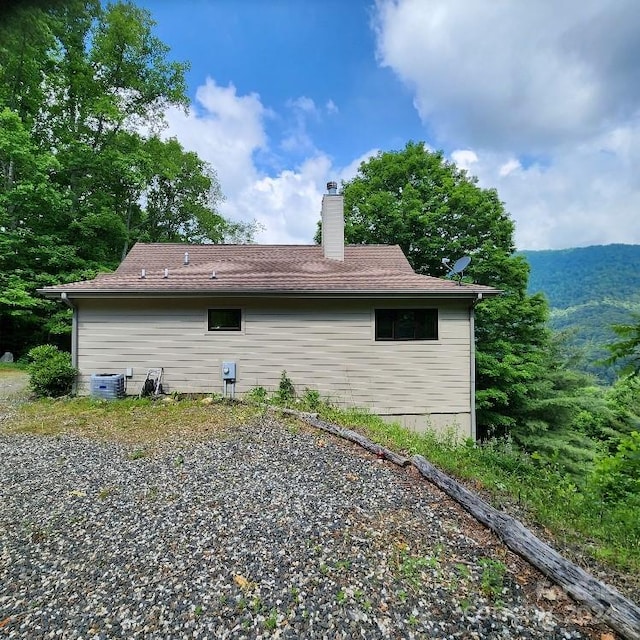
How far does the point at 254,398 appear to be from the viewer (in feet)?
23.7

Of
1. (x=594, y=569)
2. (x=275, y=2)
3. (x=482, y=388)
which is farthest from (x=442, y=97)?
(x=594, y=569)

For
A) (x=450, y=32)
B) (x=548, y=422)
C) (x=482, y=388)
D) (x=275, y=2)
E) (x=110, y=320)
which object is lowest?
(x=548, y=422)

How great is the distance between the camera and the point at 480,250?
44.0 ft

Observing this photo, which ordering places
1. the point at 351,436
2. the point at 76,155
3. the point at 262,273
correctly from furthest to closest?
the point at 76,155, the point at 262,273, the point at 351,436

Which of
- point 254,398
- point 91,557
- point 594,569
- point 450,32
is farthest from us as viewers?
point 254,398

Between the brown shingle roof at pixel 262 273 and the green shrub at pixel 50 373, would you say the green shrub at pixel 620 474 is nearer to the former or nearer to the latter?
the brown shingle roof at pixel 262 273

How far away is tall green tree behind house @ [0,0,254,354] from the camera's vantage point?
12578 millimetres

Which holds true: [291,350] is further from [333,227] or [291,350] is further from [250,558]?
[250,558]

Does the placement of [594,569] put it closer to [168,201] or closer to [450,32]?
[450,32]

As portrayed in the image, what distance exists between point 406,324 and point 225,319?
3990 mm

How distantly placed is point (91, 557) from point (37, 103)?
18328 mm

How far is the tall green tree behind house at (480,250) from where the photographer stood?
10.8 metres

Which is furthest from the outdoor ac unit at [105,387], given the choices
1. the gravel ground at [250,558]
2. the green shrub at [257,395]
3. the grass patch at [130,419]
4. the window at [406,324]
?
the window at [406,324]

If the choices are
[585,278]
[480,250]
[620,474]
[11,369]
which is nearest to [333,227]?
[480,250]
